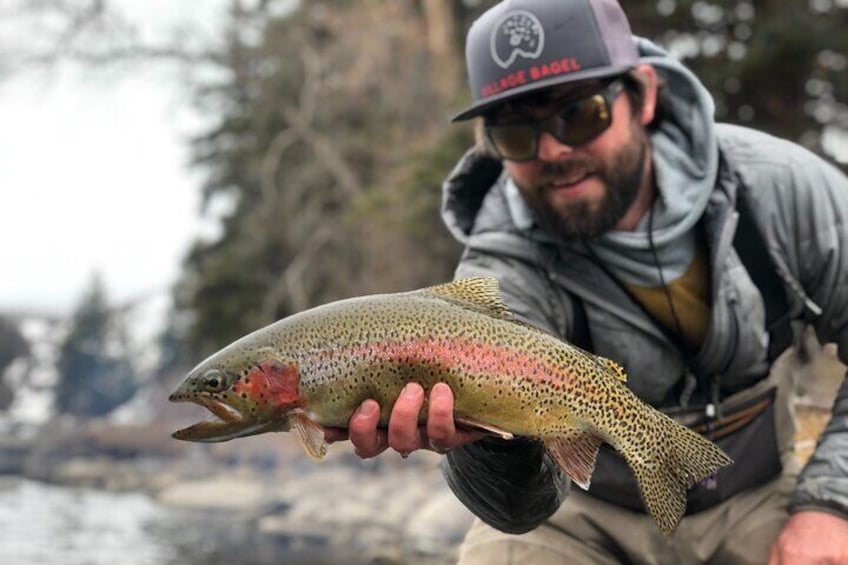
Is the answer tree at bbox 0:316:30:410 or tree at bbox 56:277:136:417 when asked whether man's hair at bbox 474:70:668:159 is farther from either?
Answer: tree at bbox 56:277:136:417

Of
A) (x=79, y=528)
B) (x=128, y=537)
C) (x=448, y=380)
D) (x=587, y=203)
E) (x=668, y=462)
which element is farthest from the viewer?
(x=79, y=528)

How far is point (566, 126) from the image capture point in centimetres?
303

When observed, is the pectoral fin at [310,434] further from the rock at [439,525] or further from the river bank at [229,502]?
the rock at [439,525]

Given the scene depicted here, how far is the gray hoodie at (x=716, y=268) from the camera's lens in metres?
2.96

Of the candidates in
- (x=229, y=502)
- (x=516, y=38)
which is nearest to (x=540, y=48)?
(x=516, y=38)

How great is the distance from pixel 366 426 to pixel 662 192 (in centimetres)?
149

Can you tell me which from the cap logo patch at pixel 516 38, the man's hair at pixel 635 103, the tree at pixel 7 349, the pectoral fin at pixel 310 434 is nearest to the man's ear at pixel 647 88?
the man's hair at pixel 635 103

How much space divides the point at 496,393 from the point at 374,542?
9.85m

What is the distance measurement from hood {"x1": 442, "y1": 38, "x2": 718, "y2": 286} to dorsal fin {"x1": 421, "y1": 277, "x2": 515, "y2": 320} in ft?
2.49

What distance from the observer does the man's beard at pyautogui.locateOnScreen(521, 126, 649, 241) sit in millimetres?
3082

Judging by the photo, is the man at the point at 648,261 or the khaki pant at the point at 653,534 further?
the khaki pant at the point at 653,534

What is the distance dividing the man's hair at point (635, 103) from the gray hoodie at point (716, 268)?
0.71ft

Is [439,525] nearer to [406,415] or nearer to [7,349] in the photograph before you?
[406,415]

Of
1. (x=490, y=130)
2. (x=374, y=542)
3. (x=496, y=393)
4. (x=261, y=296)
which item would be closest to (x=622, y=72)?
(x=490, y=130)
